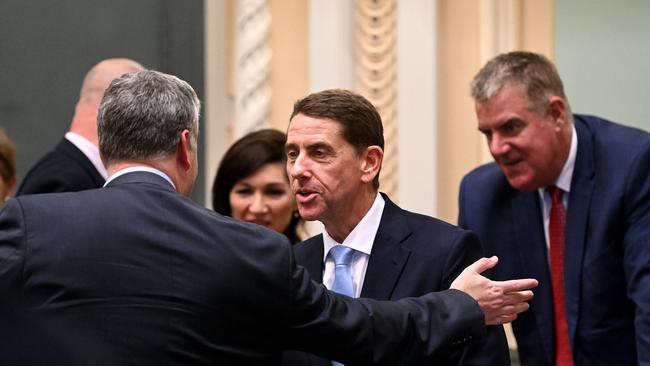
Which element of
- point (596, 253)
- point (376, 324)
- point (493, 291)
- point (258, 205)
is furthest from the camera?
point (258, 205)

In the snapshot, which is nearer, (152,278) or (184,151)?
(152,278)

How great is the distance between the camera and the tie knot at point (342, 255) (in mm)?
3223

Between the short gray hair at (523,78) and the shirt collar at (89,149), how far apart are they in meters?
1.37

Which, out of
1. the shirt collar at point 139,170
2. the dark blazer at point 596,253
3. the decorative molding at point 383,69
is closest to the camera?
the shirt collar at point 139,170

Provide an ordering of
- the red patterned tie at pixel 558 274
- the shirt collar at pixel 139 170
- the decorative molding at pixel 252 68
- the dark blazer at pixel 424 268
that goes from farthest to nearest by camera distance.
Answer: the decorative molding at pixel 252 68 < the red patterned tie at pixel 558 274 < the dark blazer at pixel 424 268 < the shirt collar at pixel 139 170

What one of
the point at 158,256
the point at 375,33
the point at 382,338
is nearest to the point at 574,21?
the point at 375,33

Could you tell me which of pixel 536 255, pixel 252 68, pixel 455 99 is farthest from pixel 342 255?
pixel 252 68

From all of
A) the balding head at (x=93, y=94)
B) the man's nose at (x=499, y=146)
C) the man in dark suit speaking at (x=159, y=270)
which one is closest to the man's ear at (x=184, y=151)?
the man in dark suit speaking at (x=159, y=270)

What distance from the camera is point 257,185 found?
449 centimetres

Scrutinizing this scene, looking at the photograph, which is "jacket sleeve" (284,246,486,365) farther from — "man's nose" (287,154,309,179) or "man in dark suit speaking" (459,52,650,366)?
"man in dark suit speaking" (459,52,650,366)

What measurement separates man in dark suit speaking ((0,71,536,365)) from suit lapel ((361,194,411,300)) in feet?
1.04

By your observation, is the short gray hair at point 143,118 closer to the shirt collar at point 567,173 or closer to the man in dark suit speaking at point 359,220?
the man in dark suit speaking at point 359,220

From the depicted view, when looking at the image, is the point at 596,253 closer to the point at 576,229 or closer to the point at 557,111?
the point at 576,229

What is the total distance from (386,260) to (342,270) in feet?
0.40
